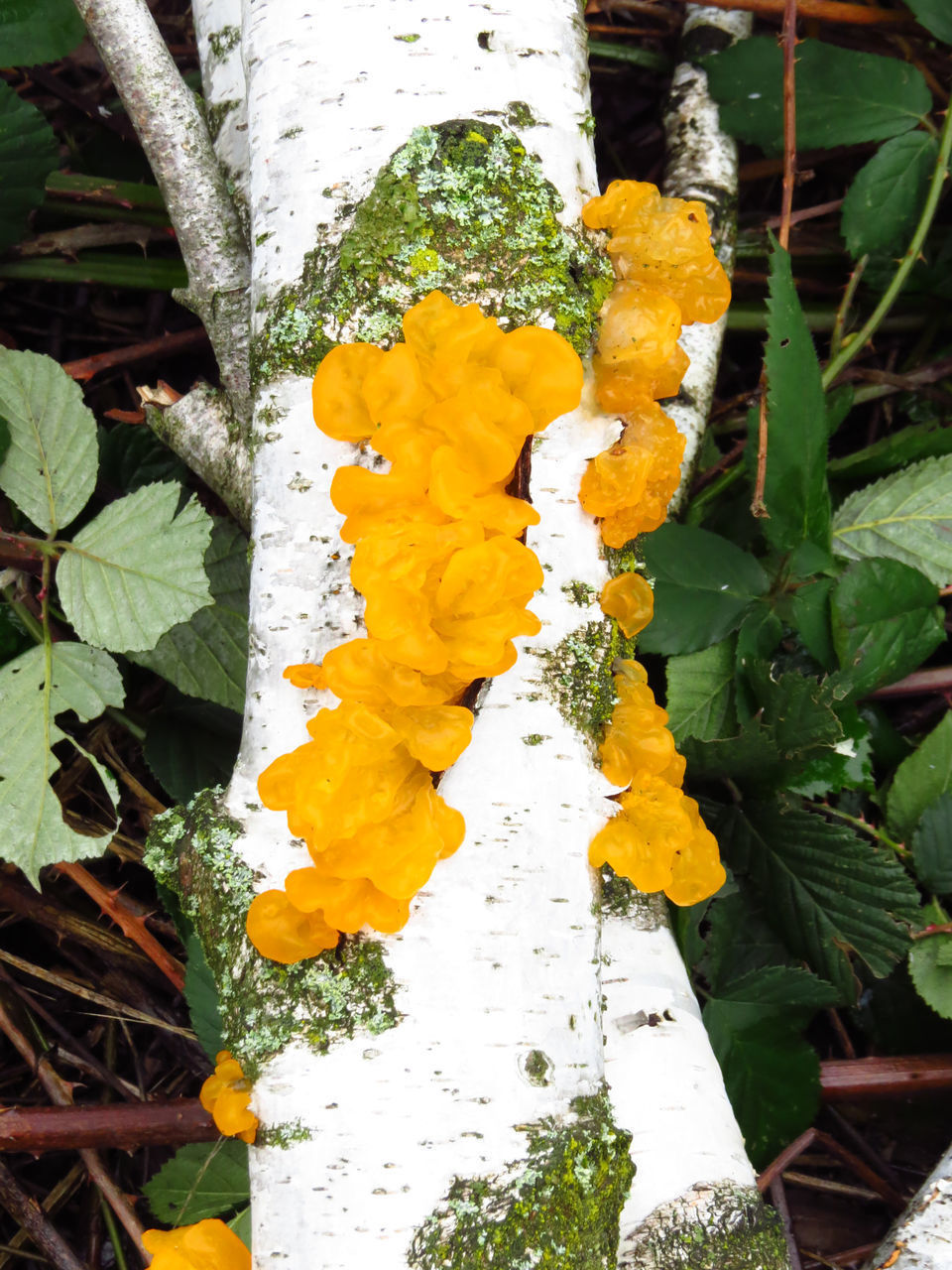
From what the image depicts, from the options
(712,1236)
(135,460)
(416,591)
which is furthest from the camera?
(135,460)

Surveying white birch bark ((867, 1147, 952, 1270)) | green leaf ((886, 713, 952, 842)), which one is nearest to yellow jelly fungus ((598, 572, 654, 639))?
green leaf ((886, 713, 952, 842))

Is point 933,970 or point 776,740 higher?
point 776,740

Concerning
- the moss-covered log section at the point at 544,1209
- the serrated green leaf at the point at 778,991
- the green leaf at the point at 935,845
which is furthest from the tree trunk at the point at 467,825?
the green leaf at the point at 935,845

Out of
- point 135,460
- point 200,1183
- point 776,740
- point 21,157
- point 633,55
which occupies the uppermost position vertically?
point 633,55

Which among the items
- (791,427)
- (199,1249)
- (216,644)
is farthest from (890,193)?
(199,1249)

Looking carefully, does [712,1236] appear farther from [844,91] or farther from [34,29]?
[34,29]

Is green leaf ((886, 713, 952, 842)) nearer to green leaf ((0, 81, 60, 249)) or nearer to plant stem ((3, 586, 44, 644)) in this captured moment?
plant stem ((3, 586, 44, 644))

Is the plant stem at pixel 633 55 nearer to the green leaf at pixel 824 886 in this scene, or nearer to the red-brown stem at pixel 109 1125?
the green leaf at pixel 824 886
